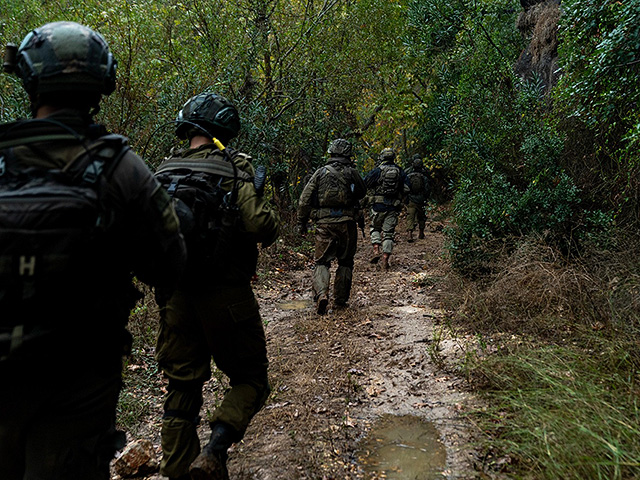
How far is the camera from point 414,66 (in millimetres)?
15852

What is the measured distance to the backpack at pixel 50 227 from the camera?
155 cm

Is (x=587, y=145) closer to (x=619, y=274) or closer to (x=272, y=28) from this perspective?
(x=619, y=274)

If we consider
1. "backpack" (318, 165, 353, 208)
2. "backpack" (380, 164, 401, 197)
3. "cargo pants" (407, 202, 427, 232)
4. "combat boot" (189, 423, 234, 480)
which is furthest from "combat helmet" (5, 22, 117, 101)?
"cargo pants" (407, 202, 427, 232)

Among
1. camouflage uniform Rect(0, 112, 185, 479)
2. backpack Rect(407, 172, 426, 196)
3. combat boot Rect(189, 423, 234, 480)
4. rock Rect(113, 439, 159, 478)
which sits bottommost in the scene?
rock Rect(113, 439, 159, 478)

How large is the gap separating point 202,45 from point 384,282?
5.35m

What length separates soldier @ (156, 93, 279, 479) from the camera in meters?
2.65

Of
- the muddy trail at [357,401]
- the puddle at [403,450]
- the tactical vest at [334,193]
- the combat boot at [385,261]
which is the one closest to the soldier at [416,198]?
the combat boot at [385,261]

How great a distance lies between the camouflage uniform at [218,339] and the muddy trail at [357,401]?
58 centimetres

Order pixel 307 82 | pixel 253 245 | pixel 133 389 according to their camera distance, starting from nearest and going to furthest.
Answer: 1. pixel 253 245
2. pixel 133 389
3. pixel 307 82

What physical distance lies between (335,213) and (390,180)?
3.69 metres

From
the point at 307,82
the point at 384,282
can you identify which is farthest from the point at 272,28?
the point at 384,282

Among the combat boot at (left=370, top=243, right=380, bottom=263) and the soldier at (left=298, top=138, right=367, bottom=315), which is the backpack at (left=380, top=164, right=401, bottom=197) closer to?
the combat boot at (left=370, top=243, right=380, bottom=263)

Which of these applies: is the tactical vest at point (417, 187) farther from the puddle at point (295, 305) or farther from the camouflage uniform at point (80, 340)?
the camouflage uniform at point (80, 340)

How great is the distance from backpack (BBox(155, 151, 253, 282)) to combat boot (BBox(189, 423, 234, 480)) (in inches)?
32.8
